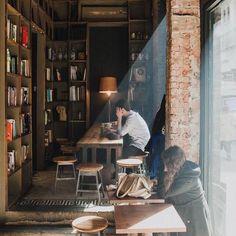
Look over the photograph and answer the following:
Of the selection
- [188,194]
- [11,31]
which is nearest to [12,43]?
[11,31]

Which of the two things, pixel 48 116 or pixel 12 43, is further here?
pixel 48 116

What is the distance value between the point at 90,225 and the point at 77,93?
5471 millimetres

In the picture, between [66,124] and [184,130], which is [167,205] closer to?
[184,130]

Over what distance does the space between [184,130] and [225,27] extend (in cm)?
123

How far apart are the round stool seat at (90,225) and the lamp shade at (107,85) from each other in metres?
5.03

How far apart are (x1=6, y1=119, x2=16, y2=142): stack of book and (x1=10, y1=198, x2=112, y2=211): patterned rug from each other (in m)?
0.92

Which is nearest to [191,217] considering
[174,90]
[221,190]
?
[221,190]

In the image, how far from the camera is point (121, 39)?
9500 millimetres

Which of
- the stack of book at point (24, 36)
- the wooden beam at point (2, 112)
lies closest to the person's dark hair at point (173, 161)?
the wooden beam at point (2, 112)

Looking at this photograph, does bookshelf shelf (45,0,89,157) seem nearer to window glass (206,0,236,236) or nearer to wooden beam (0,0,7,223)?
wooden beam (0,0,7,223)

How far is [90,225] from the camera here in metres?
3.98

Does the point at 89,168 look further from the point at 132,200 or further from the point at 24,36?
Result: the point at 24,36

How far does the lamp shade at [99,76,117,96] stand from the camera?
8.92 metres

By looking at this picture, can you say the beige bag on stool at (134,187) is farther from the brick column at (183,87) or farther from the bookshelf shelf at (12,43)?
the bookshelf shelf at (12,43)
